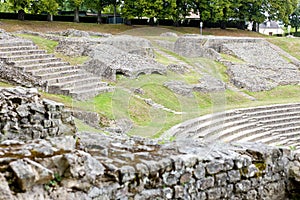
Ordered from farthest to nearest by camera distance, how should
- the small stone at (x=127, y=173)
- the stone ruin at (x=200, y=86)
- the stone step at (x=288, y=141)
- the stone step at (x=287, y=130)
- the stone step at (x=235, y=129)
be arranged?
the stone ruin at (x=200, y=86)
the stone step at (x=287, y=130)
the stone step at (x=288, y=141)
the stone step at (x=235, y=129)
the small stone at (x=127, y=173)

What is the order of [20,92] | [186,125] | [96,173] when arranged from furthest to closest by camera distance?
[186,125] → [20,92] → [96,173]

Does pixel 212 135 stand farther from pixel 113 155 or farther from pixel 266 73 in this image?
pixel 266 73

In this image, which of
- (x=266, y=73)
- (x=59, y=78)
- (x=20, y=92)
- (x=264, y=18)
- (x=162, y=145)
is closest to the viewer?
(x=162, y=145)

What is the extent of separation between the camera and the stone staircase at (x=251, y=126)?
51.3 feet

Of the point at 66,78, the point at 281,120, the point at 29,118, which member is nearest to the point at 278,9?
the point at 281,120

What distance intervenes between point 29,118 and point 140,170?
2.66 m

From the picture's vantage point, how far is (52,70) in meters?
18.1

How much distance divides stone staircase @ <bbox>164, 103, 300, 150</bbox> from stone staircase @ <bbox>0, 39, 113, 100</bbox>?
3.74 meters

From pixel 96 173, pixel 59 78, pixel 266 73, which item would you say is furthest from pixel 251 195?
pixel 266 73

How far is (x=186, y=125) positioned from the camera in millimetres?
15586

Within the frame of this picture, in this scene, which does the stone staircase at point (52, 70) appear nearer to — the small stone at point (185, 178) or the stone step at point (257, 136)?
the stone step at point (257, 136)

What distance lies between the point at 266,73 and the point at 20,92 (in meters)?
23.0

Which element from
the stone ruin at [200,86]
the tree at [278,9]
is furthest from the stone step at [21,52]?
the tree at [278,9]

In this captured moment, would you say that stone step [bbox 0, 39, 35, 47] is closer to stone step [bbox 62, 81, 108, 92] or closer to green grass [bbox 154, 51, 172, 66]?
stone step [bbox 62, 81, 108, 92]
